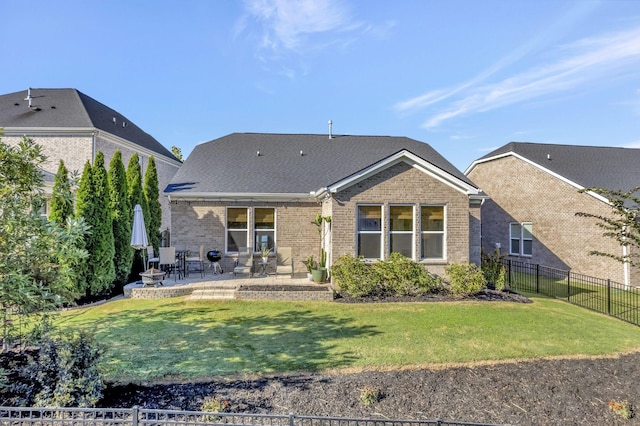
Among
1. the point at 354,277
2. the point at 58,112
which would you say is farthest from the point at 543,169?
the point at 58,112

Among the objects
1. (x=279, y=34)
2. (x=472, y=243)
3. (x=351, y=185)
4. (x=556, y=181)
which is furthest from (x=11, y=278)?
(x=556, y=181)

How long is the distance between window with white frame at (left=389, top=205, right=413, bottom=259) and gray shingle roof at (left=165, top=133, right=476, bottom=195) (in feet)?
11.0

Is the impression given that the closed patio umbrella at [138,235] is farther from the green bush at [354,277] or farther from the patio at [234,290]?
the green bush at [354,277]

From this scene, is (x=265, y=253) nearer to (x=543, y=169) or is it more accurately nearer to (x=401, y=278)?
(x=401, y=278)

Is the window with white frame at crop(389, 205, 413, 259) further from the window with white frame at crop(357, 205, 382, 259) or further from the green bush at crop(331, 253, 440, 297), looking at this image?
the green bush at crop(331, 253, 440, 297)

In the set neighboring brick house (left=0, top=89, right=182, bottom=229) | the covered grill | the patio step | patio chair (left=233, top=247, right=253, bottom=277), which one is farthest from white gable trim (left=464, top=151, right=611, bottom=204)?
neighboring brick house (left=0, top=89, right=182, bottom=229)

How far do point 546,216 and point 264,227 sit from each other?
47.9 ft

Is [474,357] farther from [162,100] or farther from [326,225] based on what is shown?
[162,100]

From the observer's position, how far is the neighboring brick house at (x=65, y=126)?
18.4 meters

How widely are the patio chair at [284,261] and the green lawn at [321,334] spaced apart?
241 cm

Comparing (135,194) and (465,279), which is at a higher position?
(135,194)

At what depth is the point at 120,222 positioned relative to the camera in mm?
Result: 11625

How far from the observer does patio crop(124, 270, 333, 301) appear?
10055 millimetres

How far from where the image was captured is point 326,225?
12406 mm
